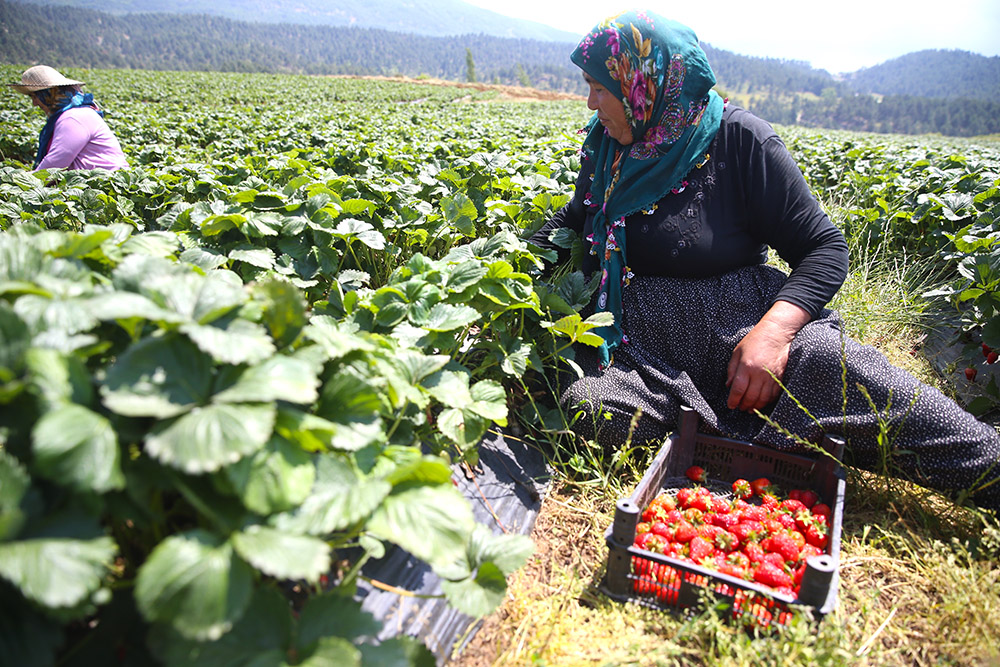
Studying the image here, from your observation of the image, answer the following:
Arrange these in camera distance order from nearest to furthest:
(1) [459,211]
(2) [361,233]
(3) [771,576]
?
1. (3) [771,576]
2. (2) [361,233]
3. (1) [459,211]

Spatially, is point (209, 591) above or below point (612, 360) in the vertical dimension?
above

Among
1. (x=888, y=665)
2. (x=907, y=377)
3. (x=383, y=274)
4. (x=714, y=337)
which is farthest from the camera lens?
(x=383, y=274)

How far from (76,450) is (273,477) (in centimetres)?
24

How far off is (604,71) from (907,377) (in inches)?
55.7

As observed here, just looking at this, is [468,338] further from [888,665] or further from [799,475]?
[888,665]

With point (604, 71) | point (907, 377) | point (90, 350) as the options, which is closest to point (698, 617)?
point (907, 377)

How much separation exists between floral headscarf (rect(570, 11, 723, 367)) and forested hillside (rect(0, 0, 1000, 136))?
73.8m

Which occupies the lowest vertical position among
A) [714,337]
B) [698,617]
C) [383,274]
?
[698,617]

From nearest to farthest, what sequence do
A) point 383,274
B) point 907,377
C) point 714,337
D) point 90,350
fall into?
point 90,350 → point 907,377 → point 714,337 → point 383,274

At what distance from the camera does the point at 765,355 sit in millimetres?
1820

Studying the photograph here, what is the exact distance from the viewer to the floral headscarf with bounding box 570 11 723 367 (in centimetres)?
199

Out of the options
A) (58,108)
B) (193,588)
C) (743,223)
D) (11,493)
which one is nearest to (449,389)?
(193,588)

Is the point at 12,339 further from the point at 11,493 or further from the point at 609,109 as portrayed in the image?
the point at 609,109

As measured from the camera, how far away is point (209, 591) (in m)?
0.72
